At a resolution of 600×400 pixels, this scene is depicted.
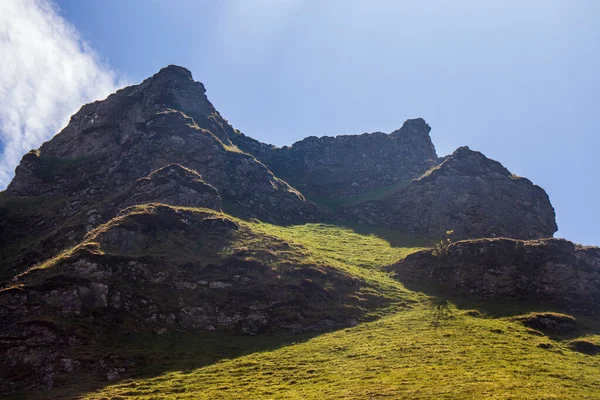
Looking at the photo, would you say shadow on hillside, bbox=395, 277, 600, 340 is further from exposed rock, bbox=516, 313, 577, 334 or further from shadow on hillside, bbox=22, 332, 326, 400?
shadow on hillside, bbox=22, 332, 326, 400

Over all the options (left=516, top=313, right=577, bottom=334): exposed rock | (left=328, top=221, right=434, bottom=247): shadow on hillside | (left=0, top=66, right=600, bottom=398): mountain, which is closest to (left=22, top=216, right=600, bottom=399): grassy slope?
(left=0, top=66, right=600, bottom=398): mountain

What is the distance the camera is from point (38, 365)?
144 ft

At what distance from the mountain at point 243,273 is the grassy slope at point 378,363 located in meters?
0.32

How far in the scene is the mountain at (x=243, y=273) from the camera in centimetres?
4612

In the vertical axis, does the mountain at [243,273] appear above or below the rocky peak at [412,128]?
below

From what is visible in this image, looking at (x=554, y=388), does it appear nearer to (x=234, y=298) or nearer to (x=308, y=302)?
(x=308, y=302)

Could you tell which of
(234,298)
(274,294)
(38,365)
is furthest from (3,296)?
(274,294)

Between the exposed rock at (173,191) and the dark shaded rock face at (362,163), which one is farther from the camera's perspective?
the dark shaded rock face at (362,163)

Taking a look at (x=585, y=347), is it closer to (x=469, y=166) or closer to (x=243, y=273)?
(x=243, y=273)

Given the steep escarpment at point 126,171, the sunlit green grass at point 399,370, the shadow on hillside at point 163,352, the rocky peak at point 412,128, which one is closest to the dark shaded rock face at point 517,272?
the sunlit green grass at point 399,370

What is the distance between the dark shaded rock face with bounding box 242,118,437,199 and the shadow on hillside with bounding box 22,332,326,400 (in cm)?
11432

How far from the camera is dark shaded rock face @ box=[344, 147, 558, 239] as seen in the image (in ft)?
395

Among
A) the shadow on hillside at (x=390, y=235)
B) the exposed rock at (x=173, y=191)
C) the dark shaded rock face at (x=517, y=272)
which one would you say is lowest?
the dark shaded rock face at (x=517, y=272)

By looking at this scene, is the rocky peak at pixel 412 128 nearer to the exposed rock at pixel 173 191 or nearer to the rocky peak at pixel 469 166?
the rocky peak at pixel 469 166
